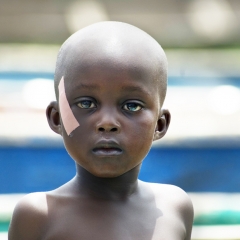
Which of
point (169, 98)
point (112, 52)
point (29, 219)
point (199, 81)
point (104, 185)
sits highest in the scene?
point (199, 81)

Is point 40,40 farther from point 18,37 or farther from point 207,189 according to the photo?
point 207,189

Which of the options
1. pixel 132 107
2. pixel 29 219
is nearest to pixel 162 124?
pixel 132 107

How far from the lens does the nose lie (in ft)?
4.60

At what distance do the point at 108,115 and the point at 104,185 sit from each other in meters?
0.25

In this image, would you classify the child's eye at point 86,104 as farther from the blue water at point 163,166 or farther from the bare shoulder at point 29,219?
the blue water at point 163,166

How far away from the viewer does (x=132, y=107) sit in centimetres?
147

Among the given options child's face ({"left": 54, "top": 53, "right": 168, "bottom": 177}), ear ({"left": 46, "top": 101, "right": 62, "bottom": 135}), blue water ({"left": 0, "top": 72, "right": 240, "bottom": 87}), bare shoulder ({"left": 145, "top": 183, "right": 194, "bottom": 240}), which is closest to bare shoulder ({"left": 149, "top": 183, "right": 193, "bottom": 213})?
bare shoulder ({"left": 145, "top": 183, "right": 194, "bottom": 240})

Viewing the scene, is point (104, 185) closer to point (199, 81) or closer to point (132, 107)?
point (132, 107)

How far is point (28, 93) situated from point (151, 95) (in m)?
1.47

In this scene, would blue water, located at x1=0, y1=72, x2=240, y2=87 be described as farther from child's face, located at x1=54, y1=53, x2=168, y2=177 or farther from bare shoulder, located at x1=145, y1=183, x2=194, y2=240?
child's face, located at x1=54, y1=53, x2=168, y2=177

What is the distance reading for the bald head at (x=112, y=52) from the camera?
1452mm

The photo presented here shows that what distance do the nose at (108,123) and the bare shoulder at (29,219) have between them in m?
0.27

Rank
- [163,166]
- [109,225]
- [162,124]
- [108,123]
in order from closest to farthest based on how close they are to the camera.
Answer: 1. [108,123]
2. [109,225]
3. [162,124]
4. [163,166]

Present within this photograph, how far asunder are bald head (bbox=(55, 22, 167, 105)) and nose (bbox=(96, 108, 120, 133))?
0.11 meters
